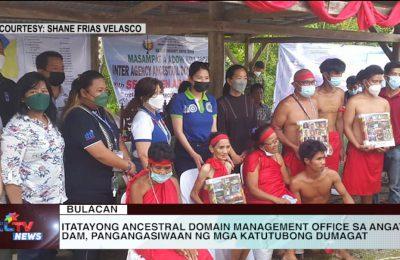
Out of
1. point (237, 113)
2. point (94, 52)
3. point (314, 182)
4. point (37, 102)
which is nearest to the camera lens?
→ point (37, 102)

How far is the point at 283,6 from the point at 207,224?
1.56 m

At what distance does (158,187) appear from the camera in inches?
123

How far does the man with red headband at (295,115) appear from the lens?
345cm

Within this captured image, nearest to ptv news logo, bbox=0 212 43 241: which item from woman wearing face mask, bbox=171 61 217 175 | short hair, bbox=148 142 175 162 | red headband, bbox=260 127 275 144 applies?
A: short hair, bbox=148 142 175 162

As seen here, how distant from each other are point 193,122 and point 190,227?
0.77m

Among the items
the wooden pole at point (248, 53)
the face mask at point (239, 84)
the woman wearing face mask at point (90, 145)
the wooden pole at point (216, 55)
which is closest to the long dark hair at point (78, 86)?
the woman wearing face mask at point (90, 145)

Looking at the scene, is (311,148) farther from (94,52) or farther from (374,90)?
(94,52)

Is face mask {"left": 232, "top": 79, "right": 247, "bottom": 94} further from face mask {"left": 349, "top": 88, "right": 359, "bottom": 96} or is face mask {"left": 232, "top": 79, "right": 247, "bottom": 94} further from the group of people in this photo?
face mask {"left": 349, "top": 88, "right": 359, "bottom": 96}

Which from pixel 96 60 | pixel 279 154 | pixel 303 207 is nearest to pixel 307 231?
pixel 303 207

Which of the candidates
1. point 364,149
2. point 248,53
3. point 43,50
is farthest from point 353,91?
point 248,53

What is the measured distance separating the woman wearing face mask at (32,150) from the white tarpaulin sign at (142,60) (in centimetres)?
275

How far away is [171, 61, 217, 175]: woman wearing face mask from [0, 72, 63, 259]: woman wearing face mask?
0.85m

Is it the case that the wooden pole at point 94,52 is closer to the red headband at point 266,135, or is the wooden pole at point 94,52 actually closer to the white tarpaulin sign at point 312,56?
the red headband at point 266,135

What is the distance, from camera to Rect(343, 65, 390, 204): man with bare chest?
11.6ft
